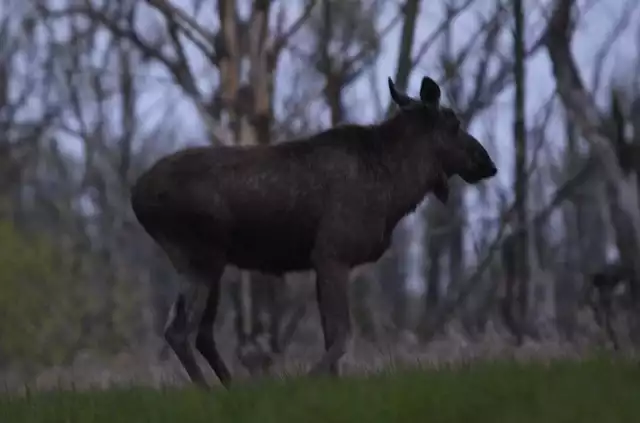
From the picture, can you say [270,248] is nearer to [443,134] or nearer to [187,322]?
[187,322]

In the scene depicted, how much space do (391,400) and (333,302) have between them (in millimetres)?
2510

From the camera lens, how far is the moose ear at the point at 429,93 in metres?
9.37

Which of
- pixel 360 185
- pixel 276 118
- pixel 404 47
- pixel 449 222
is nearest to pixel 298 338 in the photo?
pixel 276 118

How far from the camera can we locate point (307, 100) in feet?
63.8

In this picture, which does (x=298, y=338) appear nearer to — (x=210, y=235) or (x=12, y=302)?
(x=12, y=302)

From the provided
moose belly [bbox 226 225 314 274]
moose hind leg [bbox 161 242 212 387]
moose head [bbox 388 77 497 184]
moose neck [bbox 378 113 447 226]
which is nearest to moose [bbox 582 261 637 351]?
moose head [bbox 388 77 497 184]

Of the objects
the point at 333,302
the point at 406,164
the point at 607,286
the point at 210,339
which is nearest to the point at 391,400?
the point at 333,302

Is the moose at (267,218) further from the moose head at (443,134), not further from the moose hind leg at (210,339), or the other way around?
the moose head at (443,134)

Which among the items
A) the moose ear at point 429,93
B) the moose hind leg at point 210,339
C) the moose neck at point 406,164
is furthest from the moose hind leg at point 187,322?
the moose ear at point 429,93

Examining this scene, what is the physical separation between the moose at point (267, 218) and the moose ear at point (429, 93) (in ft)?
0.95

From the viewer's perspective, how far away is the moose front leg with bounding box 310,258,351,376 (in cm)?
879

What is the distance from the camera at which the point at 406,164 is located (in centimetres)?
937

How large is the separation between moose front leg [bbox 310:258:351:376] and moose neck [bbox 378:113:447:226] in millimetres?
753

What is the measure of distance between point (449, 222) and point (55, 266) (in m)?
12.0
